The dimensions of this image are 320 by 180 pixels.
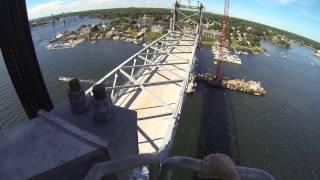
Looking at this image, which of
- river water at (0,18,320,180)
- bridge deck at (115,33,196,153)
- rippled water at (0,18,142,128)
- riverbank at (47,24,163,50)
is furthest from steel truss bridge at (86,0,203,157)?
riverbank at (47,24,163,50)

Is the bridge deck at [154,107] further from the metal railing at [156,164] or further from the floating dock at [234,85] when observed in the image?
the floating dock at [234,85]

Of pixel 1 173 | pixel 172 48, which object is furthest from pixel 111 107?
pixel 172 48

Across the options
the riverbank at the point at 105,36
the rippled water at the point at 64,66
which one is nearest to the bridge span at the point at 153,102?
the rippled water at the point at 64,66

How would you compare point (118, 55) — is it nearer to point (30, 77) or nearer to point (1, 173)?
point (30, 77)

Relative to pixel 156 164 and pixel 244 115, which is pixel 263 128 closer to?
pixel 244 115

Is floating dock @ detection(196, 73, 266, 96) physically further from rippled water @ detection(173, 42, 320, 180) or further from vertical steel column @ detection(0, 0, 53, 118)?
vertical steel column @ detection(0, 0, 53, 118)

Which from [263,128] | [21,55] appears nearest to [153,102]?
[21,55]
